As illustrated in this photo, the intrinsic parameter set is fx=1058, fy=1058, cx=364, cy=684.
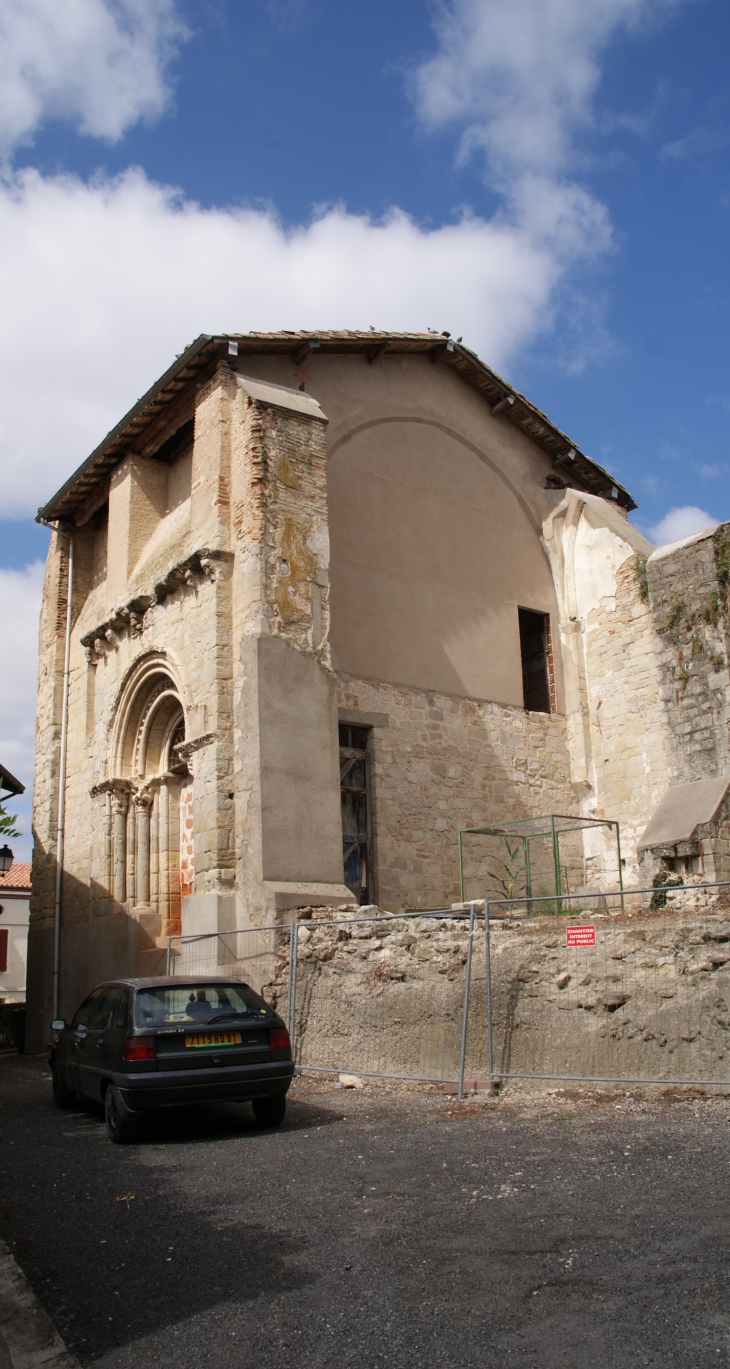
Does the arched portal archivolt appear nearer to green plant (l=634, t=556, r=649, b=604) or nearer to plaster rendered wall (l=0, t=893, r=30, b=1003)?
green plant (l=634, t=556, r=649, b=604)

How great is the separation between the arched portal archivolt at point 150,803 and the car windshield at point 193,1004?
22.9 ft

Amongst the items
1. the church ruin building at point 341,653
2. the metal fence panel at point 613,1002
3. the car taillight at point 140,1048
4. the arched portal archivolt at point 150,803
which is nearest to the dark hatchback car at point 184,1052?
the car taillight at point 140,1048

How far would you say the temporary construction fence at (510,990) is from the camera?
815 centimetres

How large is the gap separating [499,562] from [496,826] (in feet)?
15.4

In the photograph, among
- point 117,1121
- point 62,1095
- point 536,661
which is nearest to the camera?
point 117,1121

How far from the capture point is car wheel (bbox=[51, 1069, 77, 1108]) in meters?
9.70

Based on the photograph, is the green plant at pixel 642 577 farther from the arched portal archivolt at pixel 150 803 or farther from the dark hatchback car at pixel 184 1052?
the dark hatchback car at pixel 184 1052

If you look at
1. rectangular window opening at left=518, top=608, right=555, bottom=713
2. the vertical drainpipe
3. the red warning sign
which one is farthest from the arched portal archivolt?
the red warning sign

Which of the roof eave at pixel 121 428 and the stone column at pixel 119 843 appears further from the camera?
the stone column at pixel 119 843

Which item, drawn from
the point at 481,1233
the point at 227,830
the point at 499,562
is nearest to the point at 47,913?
the point at 227,830

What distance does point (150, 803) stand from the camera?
15.9 m

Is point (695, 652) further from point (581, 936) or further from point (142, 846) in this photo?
point (142, 846)

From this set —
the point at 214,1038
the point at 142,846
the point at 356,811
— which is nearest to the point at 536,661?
the point at 356,811

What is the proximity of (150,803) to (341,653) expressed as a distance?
3.87 metres
